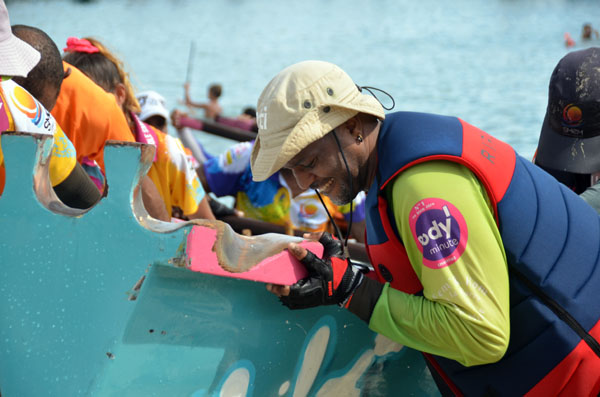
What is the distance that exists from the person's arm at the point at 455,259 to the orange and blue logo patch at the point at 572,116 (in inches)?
43.2

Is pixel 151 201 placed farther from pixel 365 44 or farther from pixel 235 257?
pixel 365 44

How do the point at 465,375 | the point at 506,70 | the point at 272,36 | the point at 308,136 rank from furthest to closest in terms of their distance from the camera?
1. the point at 272,36
2. the point at 506,70
3. the point at 465,375
4. the point at 308,136

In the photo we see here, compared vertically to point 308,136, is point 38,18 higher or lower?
lower

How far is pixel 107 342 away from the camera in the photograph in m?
1.69

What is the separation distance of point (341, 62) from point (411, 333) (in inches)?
849

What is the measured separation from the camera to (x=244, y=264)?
5.69ft

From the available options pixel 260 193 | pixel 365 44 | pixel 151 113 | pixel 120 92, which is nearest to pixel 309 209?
pixel 260 193

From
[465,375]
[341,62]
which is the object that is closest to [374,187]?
[465,375]

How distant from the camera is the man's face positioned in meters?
1.81

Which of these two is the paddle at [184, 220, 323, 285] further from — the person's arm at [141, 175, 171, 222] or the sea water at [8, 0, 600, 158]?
the sea water at [8, 0, 600, 158]

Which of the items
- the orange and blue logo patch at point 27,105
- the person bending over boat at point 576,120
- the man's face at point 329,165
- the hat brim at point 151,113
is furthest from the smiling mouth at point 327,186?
the hat brim at point 151,113

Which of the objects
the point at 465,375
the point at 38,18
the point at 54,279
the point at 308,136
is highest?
the point at 308,136

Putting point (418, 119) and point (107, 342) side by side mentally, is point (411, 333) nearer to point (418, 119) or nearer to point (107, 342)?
point (418, 119)

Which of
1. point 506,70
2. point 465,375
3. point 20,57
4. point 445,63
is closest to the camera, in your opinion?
point 465,375
